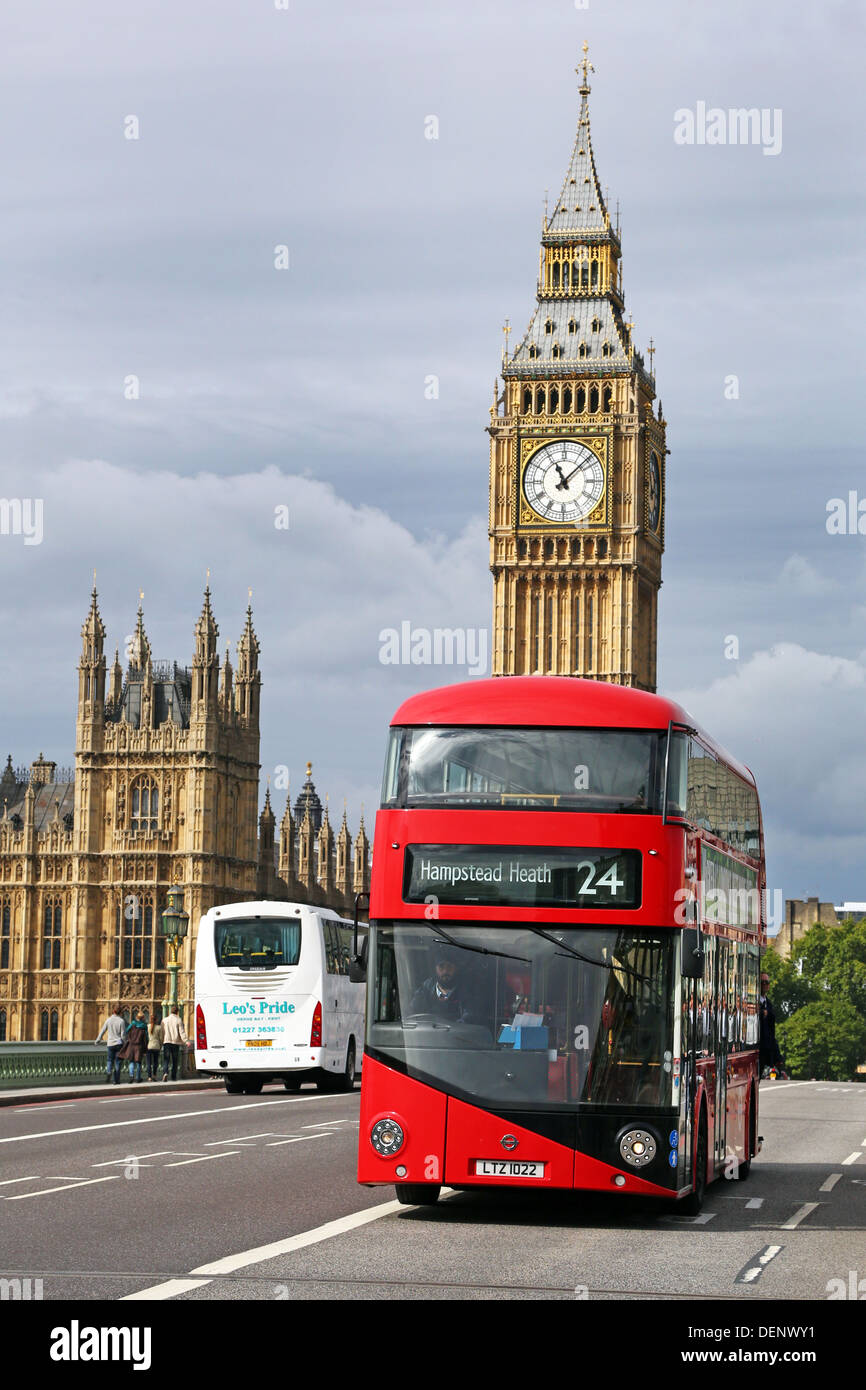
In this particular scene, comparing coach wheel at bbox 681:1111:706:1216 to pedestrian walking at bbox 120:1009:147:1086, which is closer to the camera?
coach wheel at bbox 681:1111:706:1216

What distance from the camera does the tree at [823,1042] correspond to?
119 meters

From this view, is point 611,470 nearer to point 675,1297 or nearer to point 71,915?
point 71,915

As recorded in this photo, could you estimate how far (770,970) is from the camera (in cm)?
12744

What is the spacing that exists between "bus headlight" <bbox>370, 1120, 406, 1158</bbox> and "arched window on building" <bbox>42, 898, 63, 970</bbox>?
74.1m

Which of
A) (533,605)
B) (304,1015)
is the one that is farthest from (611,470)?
(304,1015)

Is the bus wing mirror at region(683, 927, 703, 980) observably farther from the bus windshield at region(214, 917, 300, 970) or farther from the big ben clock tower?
the big ben clock tower

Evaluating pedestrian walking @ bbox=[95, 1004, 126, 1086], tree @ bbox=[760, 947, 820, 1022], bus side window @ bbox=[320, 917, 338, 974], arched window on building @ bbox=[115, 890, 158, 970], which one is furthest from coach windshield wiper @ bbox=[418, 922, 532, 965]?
tree @ bbox=[760, 947, 820, 1022]

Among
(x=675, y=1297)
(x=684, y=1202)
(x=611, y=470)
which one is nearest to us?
(x=675, y=1297)

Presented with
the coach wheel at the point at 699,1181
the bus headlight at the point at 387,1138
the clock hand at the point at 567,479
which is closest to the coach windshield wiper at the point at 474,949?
the bus headlight at the point at 387,1138

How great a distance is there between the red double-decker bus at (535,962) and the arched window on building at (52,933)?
73.9m

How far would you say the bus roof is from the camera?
15359 mm

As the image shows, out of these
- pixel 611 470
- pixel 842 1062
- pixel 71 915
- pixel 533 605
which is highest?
pixel 611 470

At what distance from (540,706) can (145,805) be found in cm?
7341

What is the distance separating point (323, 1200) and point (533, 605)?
272ft
